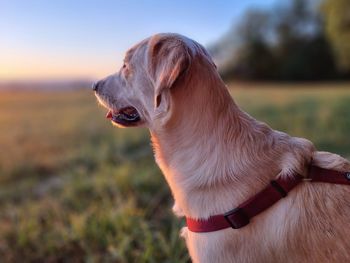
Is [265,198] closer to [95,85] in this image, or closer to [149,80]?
[149,80]

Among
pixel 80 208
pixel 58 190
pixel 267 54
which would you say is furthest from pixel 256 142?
pixel 267 54

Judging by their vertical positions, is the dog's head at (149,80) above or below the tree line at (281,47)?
above

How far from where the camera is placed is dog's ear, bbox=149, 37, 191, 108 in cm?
252

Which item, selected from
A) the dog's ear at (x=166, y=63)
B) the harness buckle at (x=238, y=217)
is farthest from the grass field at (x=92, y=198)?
the dog's ear at (x=166, y=63)

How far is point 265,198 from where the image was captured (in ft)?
8.14

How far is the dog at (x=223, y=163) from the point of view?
244cm

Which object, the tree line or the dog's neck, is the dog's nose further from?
the tree line

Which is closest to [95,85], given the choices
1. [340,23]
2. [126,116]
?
[126,116]

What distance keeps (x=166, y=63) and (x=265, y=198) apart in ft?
2.83

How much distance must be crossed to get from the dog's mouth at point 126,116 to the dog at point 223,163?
0.16 ft

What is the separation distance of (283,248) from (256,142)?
568 millimetres

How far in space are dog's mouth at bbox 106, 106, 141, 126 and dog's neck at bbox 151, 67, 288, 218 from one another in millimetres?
213

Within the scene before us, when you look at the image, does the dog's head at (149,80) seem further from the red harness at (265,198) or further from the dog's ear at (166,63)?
the red harness at (265,198)

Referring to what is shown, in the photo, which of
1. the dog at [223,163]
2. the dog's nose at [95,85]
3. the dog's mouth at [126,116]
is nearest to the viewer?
the dog at [223,163]
